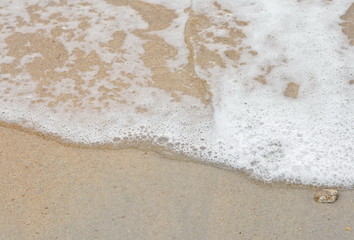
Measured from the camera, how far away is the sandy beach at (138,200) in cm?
201

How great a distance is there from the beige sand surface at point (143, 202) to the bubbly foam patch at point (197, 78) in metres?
0.12

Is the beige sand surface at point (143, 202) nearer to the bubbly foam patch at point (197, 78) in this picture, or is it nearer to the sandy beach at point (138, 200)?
the sandy beach at point (138, 200)

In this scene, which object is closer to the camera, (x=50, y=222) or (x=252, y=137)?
(x=50, y=222)

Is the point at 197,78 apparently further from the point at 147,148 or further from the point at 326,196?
the point at 326,196

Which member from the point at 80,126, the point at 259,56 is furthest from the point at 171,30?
the point at 80,126

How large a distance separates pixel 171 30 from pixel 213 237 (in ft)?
5.42

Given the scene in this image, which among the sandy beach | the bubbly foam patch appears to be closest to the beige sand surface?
the sandy beach

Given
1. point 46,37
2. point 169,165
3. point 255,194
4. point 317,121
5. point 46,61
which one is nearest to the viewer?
point 255,194

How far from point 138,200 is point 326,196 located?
774mm

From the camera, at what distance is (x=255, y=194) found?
7.13 feet

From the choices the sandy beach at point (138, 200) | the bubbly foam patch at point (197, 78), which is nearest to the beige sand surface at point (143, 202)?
the sandy beach at point (138, 200)

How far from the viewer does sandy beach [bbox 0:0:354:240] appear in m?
2.01

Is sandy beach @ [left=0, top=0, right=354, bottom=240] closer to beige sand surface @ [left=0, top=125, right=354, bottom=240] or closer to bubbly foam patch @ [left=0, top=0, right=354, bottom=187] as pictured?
beige sand surface @ [left=0, top=125, right=354, bottom=240]

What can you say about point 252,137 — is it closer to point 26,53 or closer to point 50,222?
point 50,222
